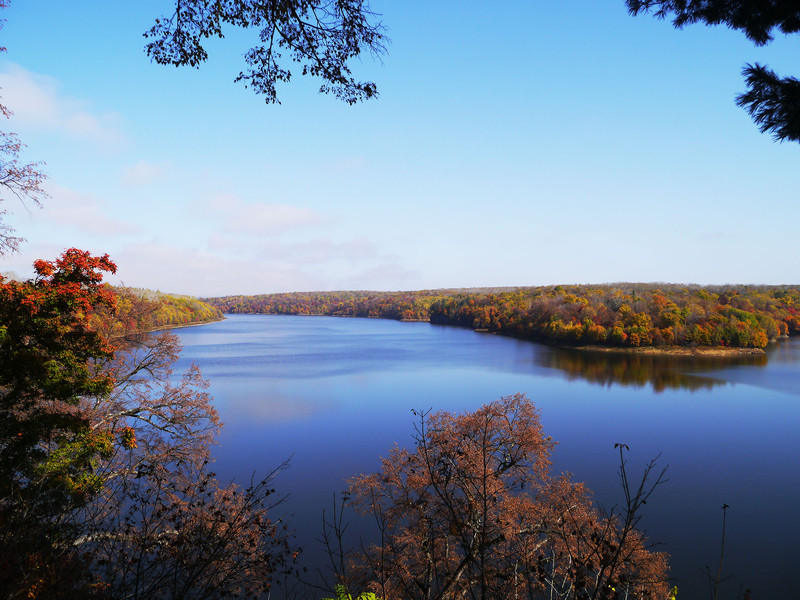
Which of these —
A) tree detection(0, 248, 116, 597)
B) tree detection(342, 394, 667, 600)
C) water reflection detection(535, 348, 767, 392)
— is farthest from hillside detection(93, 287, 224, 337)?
water reflection detection(535, 348, 767, 392)

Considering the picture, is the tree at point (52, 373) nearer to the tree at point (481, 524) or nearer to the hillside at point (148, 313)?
the hillside at point (148, 313)

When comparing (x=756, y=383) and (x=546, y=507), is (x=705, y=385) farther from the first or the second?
(x=546, y=507)

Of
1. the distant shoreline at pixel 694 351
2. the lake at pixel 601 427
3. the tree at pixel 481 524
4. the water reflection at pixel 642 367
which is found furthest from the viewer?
the distant shoreline at pixel 694 351

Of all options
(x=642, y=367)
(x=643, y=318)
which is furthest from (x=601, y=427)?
(x=643, y=318)

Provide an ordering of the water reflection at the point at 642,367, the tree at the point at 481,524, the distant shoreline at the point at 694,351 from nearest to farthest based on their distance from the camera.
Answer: the tree at the point at 481,524, the water reflection at the point at 642,367, the distant shoreline at the point at 694,351

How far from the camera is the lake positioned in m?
11.6

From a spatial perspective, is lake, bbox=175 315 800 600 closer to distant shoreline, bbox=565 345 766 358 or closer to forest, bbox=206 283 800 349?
distant shoreline, bbox=565 345 766 358

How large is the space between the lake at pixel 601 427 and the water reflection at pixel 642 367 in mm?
237

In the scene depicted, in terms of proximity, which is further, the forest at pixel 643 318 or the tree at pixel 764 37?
the forest at pixel 643 318

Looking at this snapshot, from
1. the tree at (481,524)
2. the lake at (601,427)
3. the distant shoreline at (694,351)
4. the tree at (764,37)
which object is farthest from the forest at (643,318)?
the tree at (764,37)

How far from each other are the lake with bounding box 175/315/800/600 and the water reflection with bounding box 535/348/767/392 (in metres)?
0.24

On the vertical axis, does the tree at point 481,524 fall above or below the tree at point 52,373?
below

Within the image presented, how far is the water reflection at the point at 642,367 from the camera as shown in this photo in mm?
31250

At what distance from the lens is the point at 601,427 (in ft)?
67.2
